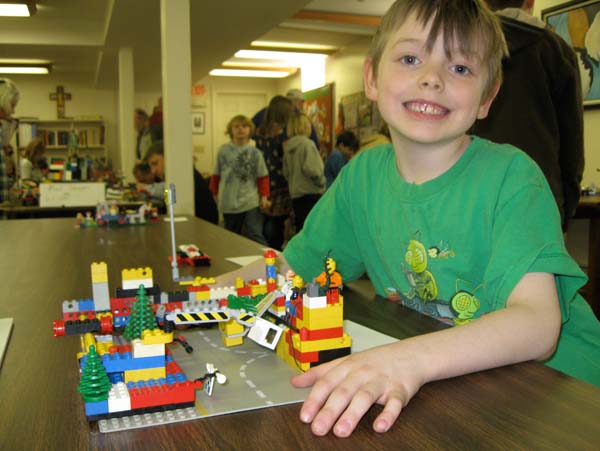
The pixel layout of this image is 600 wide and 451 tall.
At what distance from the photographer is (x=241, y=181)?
4.18 metres

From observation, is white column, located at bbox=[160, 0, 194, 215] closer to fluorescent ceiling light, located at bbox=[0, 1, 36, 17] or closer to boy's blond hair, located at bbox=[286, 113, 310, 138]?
boy's blond hair, located at bbox=[286, 113, 310, 138]

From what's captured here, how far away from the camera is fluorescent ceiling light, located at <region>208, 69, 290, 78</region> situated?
373 inches

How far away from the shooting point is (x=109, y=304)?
30.7 inches

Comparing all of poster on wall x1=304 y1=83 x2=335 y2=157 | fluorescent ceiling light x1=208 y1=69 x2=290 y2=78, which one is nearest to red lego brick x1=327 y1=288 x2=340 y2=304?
poster on wall x1=304 y1=83 x2=335 y2=157

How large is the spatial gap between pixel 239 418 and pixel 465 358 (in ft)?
0.90

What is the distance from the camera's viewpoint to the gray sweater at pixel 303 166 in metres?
4.17

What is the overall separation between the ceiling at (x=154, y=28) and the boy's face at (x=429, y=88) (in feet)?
10.6

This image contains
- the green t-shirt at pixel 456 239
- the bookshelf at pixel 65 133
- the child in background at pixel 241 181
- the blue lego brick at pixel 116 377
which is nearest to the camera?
the blue lego brick at pixel 116 377

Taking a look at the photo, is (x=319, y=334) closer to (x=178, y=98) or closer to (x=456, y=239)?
(x=456, y=239)

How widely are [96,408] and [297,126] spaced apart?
12.6 ft

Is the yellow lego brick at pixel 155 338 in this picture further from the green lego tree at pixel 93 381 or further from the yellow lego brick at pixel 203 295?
the yellow lego brick at pixel 203 295

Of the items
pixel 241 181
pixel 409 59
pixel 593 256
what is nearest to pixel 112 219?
pixel 409 59

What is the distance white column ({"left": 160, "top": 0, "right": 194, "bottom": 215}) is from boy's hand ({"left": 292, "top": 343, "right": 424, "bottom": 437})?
8.74ft

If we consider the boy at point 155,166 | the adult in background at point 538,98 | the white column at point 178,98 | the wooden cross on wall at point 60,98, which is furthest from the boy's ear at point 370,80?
the wooden cross on wall at point 60,98
